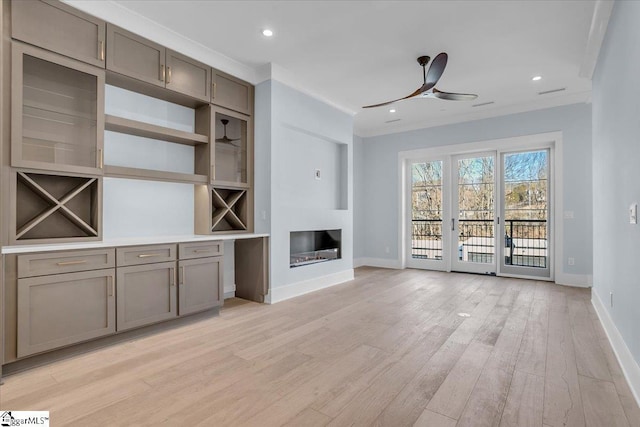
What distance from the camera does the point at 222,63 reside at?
3.87m

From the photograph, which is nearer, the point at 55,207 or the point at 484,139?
the point at 55,207

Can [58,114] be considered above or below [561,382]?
above

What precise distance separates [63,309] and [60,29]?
2.19 meters

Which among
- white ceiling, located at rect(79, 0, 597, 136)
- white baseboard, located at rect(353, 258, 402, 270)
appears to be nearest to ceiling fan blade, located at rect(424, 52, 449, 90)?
white ceiling, located at rect(79, 0, 597, 136)

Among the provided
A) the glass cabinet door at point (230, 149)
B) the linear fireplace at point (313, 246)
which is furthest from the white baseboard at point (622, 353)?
the glass cabinet door at point (230, 149)

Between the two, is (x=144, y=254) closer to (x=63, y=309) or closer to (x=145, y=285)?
(x=145, y=285)

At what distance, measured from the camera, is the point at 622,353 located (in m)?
2.35

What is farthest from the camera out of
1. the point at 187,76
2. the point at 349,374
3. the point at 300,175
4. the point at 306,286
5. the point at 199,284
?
the point at 300,175

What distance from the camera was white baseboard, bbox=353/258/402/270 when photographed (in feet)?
22.1

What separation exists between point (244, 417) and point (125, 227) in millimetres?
2402

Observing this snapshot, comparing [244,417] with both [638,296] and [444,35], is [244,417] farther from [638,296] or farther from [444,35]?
[444,35]

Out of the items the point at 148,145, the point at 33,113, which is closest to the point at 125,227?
the point at 148,145

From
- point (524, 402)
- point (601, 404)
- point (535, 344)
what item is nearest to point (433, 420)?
point (524, 402)

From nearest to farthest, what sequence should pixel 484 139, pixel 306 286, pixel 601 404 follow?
pixel 601 404 → pixel 306 286 → pixel 484 139
